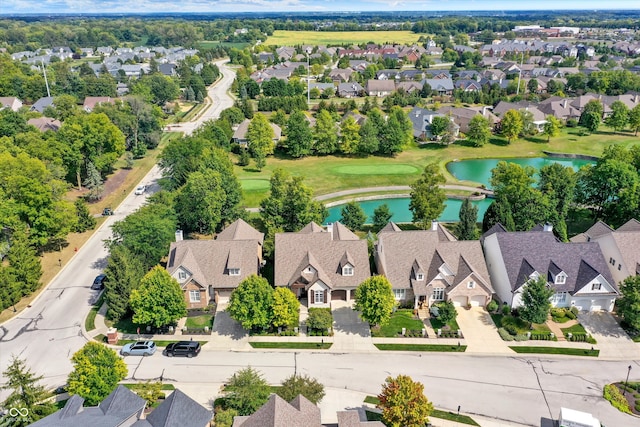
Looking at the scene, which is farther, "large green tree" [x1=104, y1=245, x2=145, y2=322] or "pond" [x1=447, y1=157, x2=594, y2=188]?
"pond" [x1=447, y1=157, x2=594, y2=188]

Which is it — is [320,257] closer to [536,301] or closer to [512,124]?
[536,301]

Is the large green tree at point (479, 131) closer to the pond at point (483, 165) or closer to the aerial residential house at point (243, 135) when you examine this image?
the pond at point (483, 165)

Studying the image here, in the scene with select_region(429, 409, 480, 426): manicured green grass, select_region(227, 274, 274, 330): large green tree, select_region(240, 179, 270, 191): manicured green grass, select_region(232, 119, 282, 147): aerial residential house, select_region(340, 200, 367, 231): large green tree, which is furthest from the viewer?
select_region(232, 119, 282, 147): aerial residential house

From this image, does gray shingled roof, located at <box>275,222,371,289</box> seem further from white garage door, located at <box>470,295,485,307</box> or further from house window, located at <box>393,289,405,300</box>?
white garage door, located at <box>470,295,485,307</box>

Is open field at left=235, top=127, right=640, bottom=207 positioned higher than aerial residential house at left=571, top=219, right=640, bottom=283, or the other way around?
aerial residential house at left=571, top=219, right=640, bottom=283

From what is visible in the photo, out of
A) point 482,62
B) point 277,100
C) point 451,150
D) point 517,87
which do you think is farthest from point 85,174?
point 482,62

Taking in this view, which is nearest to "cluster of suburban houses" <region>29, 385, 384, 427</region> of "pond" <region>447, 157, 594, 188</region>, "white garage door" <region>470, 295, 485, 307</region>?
"white garage door" <region>470, 295, 485, 307</region>

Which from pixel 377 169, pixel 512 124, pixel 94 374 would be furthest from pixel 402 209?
pixel 94 374

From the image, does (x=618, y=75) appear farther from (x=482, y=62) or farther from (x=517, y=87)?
(x=482, y=62)
